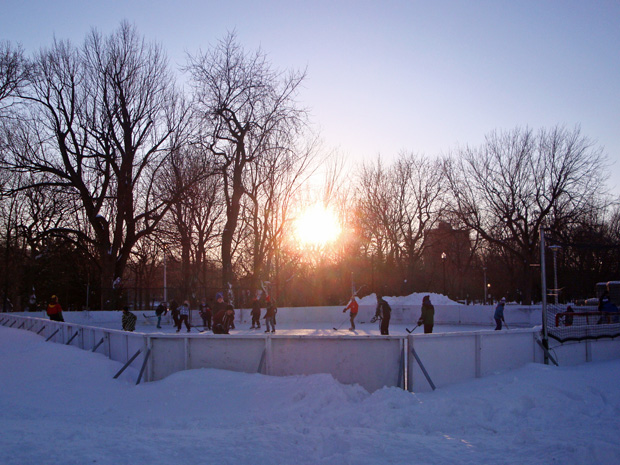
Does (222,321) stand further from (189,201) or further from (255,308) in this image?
(189,201)

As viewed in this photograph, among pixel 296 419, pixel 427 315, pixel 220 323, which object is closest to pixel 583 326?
pixel 427 315

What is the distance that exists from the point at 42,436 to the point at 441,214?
4785 centimetres

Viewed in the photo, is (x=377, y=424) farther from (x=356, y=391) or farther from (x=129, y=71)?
(x=129, y=71)

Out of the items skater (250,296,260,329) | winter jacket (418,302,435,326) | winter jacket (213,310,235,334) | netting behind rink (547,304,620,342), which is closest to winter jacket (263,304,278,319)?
skater (250,296,260,329)

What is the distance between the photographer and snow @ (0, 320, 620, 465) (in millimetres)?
6883

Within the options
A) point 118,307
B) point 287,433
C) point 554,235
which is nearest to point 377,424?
point 287,433

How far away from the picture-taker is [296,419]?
30.2 feet

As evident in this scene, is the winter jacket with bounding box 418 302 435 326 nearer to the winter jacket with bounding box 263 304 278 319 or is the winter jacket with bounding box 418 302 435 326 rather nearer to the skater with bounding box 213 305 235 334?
the skater with bounding box 213 305 235 334

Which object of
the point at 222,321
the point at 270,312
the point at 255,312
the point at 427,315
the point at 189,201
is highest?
the point at 189,201

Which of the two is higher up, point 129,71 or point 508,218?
point 129,71

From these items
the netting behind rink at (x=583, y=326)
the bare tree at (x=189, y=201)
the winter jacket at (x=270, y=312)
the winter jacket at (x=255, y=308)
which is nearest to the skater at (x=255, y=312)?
the winter jacket at (x=255, y=308)

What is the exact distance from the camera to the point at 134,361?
519 inches

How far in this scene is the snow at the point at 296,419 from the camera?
688 centimetres

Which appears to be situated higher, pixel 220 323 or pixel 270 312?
pixel 220 323
